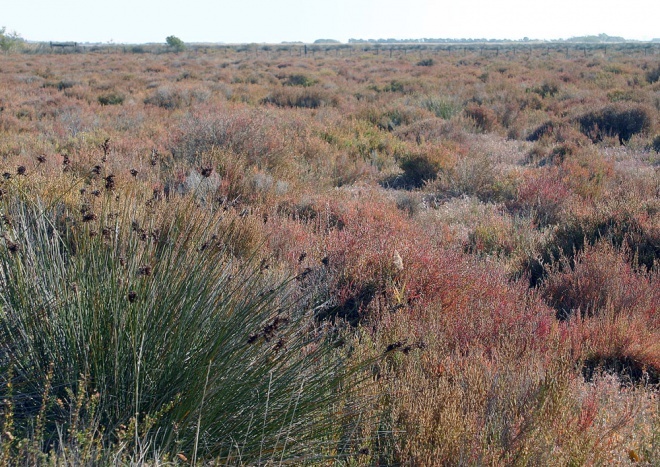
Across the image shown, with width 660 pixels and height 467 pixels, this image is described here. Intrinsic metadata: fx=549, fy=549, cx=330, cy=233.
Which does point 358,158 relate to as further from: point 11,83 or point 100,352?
point 11,83

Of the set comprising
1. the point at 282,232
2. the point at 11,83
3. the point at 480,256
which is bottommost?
the point at 480,256

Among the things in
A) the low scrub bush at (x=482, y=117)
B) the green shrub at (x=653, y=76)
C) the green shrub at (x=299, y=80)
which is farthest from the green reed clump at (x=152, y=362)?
the green shrub at (x=653, y=76)

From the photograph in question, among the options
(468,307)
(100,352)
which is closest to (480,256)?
(468,307)

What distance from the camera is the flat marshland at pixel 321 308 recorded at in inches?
90.6

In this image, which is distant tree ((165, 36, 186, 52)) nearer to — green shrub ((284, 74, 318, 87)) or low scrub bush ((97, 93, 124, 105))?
green shrub ((284, 74, 318, 87))

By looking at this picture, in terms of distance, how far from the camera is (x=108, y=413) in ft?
7.31

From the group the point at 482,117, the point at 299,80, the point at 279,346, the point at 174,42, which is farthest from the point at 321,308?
the point at 174,42

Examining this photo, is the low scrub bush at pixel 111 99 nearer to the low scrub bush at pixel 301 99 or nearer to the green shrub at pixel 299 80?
the low scrub bush at pixel 301 99

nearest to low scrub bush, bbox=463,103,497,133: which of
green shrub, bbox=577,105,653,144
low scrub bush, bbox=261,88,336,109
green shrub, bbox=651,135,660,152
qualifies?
green shrub, bbox=577,105,653,144

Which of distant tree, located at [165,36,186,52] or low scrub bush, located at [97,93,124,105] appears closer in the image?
low scrub bush, located at [97,93,124,105]

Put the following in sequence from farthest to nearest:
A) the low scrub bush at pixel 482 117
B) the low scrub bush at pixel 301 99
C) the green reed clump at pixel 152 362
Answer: the low scrub bush at pixel 301 99 → the low scrub bush at pixel 482 117 → the green reed clump at pixel 152 362

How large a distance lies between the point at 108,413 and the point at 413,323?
6.78ft

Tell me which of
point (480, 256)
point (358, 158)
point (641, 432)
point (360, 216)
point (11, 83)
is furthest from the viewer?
point (11, 83)

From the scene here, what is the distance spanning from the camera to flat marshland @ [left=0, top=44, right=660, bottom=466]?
230cm
